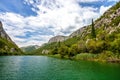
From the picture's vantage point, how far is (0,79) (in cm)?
5838

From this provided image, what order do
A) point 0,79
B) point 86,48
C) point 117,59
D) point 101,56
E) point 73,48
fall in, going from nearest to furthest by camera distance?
point 0,79 < point 117,59 < point 101,56 < point 86,48 < point 73,48

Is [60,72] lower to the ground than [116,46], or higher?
lower

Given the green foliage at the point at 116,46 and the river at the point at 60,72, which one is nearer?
the river at the point at 60,72

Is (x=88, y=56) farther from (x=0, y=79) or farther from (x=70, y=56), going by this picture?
(x=0, y=79)

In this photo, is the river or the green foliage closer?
the river

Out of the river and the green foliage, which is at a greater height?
the green foliage

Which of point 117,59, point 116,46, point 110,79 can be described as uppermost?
point 116,46

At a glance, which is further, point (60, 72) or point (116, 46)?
point (116, 46)

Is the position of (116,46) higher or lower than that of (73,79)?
higher

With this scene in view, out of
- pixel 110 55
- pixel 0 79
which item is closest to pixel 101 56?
pixel 110 55

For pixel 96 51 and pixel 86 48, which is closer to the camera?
pixel 96 51

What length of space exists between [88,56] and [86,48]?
19.3 m

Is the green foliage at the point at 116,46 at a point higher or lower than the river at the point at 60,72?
higher

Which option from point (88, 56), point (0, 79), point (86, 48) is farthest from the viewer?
point (86, 48)
